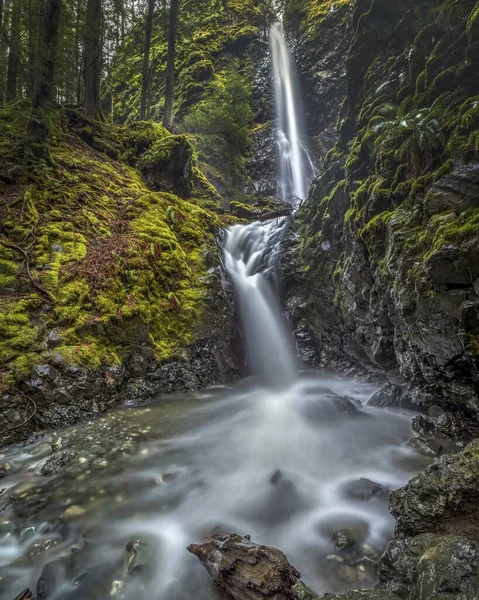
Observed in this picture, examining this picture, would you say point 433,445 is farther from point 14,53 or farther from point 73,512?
point 14,53

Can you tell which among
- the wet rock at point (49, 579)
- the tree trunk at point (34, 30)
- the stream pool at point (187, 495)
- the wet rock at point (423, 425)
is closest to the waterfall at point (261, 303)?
the stream pool at point (187, 495)

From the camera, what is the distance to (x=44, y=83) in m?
7.76

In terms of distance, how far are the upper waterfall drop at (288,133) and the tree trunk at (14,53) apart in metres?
12.0

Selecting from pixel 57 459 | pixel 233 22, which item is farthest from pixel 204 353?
pixel 233 22

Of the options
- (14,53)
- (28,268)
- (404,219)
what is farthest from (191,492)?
(14,53)

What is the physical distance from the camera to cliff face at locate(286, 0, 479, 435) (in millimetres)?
4613

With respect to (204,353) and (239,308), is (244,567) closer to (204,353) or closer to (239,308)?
(204,353)

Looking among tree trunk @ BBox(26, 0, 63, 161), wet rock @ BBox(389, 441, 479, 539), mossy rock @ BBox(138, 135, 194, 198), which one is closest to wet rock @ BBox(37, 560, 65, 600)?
wet rock @ BBox(389, 441, 479, 539)

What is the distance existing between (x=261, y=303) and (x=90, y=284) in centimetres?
470

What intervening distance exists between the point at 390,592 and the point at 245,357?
6367 mm

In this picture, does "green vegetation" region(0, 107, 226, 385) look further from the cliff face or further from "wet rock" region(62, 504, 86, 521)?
the cliff face

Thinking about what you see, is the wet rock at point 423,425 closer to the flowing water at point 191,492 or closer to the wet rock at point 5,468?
the flowing water at point 191,492

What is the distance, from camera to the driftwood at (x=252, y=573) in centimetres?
232

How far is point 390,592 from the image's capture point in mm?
2170
